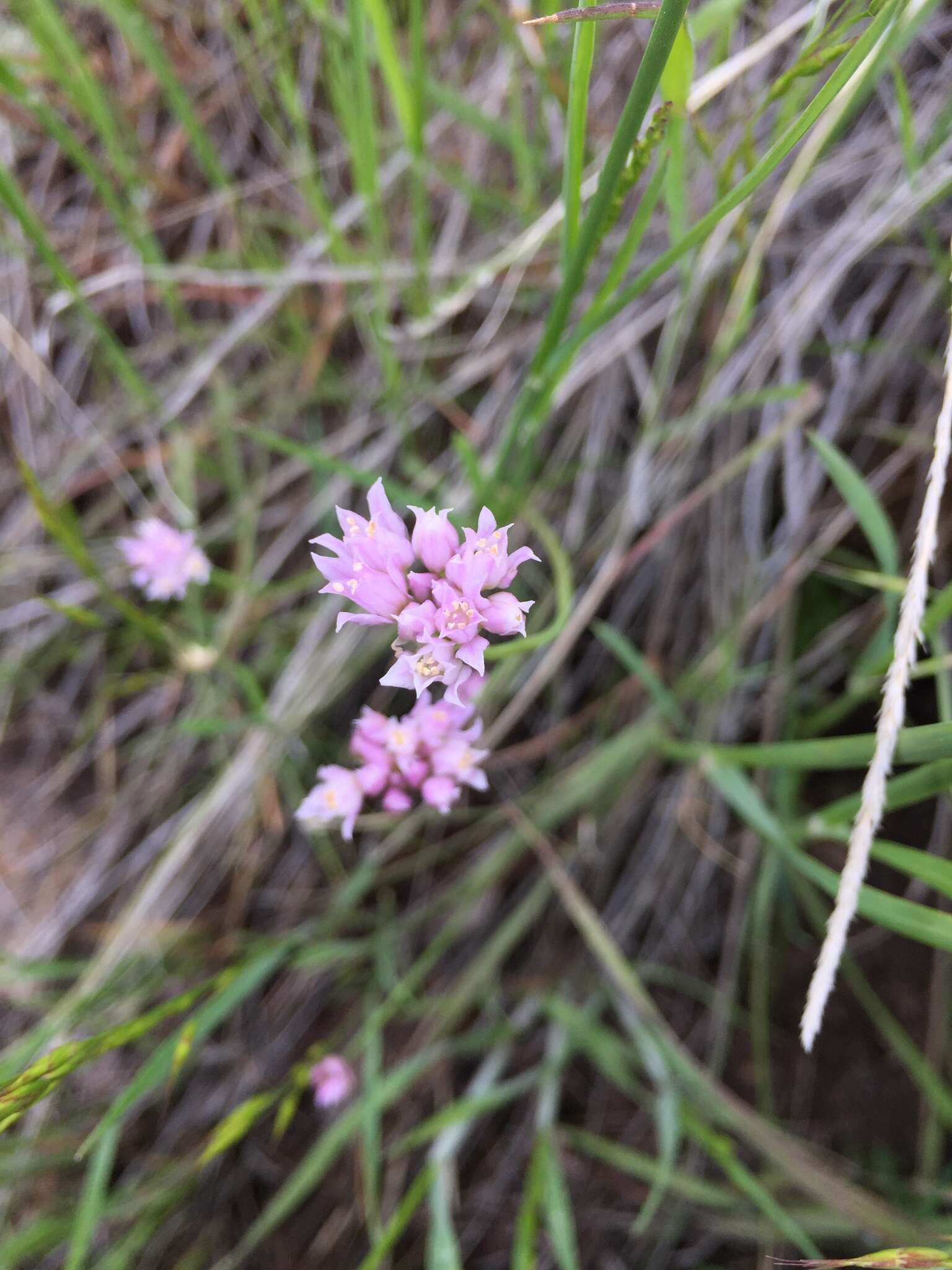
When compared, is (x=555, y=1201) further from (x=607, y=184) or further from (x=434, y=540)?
(x=607, y=184)

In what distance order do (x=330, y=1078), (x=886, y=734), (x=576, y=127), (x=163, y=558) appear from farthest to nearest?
(x=163, y=558), (x=330, y=1078), (x=576, y=127), (x=886, y=734)

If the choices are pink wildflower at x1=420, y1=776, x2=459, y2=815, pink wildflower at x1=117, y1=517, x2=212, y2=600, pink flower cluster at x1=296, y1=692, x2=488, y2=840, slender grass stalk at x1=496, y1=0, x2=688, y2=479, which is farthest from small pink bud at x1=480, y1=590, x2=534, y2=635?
pink wildflower at x1=117, y1=517, x2=212, y2=600

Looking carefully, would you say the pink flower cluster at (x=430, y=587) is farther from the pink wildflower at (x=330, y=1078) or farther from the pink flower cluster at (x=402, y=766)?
the pink wildflower at (x=330, y=1078)

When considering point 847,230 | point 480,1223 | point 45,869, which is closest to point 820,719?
point 847,230

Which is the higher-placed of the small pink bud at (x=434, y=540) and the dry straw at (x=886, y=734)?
the small pink bud at (x=434, y=540)

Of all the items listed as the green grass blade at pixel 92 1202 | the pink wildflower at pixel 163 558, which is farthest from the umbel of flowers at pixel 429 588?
the pink wildflower at pixel 163 558

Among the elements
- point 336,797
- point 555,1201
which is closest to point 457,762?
point 336,797
